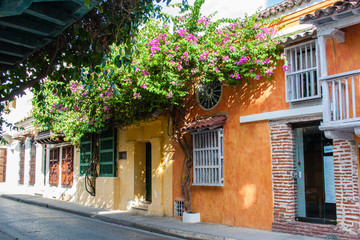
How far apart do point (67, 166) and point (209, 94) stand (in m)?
10.8

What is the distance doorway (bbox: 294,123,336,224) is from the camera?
8.70 m

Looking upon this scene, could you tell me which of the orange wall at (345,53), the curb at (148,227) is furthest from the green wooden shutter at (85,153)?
the orange wall at (345,53)

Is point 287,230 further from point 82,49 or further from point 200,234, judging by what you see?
point 82,49

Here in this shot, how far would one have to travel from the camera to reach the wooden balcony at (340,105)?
7.34 m

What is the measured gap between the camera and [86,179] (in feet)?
56.7

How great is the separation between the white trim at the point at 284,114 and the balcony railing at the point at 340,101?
75cm

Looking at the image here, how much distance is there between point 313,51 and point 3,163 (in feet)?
91.0

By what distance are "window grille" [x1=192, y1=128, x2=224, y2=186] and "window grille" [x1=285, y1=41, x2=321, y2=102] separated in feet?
8.17

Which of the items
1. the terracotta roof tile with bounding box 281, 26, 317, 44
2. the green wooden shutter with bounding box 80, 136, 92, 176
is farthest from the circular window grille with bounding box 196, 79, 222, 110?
the green wooden shutter with bounding box 80, 136, 92, 176

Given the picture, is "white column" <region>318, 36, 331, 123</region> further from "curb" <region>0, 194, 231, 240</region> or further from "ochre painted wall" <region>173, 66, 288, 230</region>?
"curb" <region>0, 194, 231, 240</region>

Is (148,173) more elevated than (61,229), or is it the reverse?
(148,173)

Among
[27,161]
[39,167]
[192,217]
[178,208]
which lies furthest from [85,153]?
[27,161]

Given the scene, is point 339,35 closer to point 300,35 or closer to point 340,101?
point 300,35

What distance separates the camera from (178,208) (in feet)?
40.4
